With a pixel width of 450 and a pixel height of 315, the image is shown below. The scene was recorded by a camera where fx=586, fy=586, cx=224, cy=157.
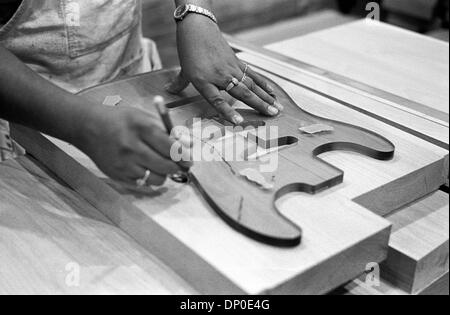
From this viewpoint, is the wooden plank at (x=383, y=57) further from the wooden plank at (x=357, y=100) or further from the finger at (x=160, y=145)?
the finger at (x=160, y=145)

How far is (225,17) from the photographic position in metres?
2.92

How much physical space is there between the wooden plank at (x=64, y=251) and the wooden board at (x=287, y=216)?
20 millimetres

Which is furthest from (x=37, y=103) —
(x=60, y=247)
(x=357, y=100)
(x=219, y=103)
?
(x=357, y=100)

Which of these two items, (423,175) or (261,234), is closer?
(261,234)

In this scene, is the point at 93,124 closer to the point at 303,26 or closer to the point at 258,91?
the point at 258,91

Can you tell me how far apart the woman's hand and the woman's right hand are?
256mm

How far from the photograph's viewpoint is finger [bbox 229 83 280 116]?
102 cm

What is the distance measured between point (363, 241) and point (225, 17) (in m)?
2.31

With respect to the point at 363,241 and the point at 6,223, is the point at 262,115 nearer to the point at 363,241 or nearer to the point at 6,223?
the point at 363,241

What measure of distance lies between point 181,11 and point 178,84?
0.14m

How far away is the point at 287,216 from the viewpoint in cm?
80

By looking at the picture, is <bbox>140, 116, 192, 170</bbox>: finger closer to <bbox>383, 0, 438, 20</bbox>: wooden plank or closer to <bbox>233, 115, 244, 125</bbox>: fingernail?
<bbox>233, 115, 244, 125</bbox>: fingernail
